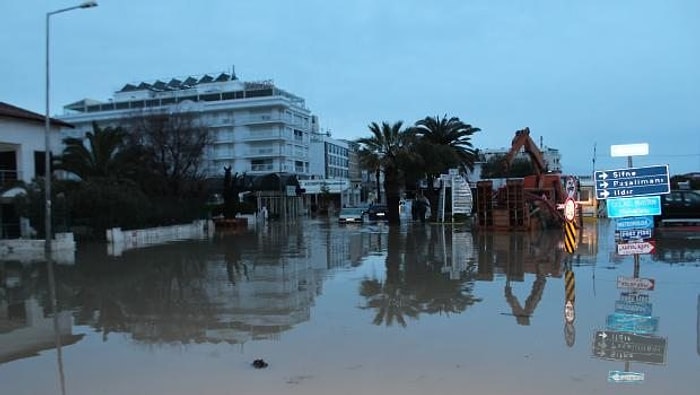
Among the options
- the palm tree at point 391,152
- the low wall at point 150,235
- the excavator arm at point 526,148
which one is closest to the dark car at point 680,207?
the excavator arm at point 526,148

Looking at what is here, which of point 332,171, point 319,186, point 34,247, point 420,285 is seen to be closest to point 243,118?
point 319,186

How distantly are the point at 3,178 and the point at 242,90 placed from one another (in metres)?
67.3

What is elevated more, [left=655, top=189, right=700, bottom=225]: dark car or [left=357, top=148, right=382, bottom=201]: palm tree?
[left=357, top=148, right=382, bottom=201]: palm tree

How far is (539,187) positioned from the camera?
32.1 metres

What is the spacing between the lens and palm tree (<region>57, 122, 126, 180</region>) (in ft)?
114

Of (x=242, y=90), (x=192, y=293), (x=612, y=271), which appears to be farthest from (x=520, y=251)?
(x=242, y=90)

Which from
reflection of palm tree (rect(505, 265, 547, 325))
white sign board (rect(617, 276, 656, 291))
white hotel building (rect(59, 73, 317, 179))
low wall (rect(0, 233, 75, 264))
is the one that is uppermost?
white hotel building (rect(59, 73, 317, 179))

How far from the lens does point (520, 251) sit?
20.5 metres

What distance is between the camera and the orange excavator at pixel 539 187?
31.1 meters

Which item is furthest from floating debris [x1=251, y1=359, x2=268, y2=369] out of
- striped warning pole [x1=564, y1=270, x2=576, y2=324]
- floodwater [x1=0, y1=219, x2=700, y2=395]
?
striped warning pole [x1=564, y1=270, x2=576, y2=324]

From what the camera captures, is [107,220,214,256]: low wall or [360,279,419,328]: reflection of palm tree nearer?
[360,279,419,328]: reflection of palm tree

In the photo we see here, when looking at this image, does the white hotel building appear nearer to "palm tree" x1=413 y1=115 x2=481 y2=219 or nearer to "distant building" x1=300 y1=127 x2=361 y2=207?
"distant building" x1=300 y1=127 x2=361 y2=207

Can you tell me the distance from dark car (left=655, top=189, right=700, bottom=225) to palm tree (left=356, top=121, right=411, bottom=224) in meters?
17.6

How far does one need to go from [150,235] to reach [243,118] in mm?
69813
